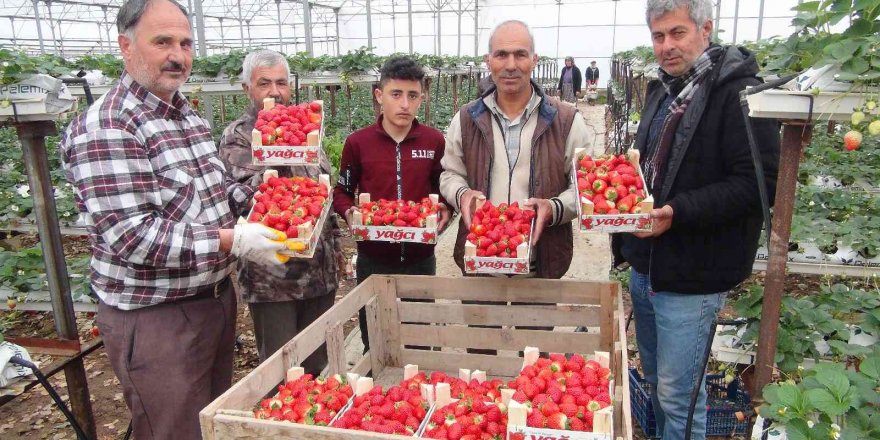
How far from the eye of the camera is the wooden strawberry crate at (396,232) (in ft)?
9.64

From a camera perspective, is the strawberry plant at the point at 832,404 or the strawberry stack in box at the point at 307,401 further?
the strawberry stack in box at the point at 307,401

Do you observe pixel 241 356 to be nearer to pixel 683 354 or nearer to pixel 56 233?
pixel 56 233

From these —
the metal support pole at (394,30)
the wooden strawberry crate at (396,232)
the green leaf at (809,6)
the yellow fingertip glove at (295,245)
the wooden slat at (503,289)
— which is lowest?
the wooden slat at (503,289)

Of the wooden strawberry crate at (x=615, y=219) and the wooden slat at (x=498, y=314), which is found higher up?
the wooden strawberry crate at (x=615, y=219)

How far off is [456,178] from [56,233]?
2.00 m

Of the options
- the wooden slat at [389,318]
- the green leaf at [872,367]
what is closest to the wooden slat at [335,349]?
the wooden slat at [389,318]

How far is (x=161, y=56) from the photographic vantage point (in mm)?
2229

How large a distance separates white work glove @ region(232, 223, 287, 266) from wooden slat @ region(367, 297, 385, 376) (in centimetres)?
84

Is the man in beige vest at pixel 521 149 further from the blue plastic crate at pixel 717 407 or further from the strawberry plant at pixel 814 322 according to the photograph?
the blue plastic crate at pixel 717 407

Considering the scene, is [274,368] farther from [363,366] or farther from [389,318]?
[389,318]

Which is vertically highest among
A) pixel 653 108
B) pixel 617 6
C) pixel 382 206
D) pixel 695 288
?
pixel 617 6

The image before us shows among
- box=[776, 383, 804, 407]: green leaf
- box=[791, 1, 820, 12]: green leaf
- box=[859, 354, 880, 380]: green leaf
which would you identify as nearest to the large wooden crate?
box=[776, 383, 804, 407]: green leaf

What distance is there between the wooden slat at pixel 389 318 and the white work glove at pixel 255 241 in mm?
888

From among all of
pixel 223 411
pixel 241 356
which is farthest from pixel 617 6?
pixel 223 411
